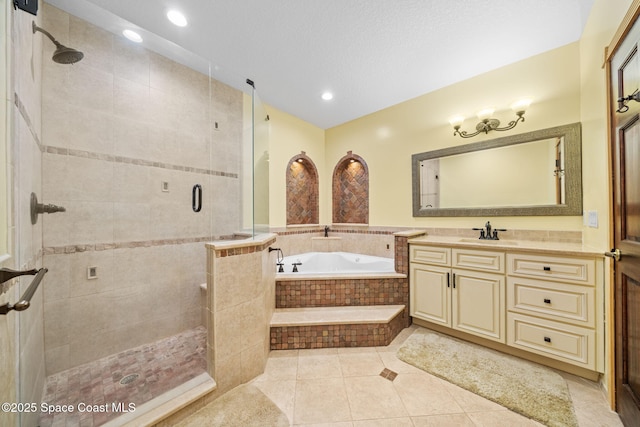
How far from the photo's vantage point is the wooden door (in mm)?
1107

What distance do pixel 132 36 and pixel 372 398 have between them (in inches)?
128

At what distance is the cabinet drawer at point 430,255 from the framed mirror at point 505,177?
2.20 ft

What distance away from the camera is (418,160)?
9.43 ft

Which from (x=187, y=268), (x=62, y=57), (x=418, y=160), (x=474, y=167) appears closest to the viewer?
(x=62, y=57)

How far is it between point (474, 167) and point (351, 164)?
66.0 inches

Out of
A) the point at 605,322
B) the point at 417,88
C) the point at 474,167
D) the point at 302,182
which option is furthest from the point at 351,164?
the point at 605,322

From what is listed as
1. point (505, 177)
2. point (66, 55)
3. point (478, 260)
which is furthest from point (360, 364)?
point (66, 55)

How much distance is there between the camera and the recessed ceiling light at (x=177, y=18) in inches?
65.1

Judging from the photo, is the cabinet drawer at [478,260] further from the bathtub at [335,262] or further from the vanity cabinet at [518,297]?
the bathtub at [335,262]

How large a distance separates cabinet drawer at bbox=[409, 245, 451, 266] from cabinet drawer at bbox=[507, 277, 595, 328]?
47 cm

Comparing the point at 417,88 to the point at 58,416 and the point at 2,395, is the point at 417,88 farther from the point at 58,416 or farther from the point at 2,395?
the point at 58,416

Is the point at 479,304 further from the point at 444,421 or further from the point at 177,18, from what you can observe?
the point at 177,18

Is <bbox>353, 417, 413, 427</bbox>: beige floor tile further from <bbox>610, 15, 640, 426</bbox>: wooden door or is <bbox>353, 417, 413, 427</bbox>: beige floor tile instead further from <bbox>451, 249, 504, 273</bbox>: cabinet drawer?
<bbox>451, 249, 504, 273</bbox>: cabinet drawer

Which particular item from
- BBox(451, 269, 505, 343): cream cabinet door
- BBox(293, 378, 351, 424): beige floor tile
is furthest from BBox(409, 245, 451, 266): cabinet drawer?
BBox(293, 378, 351, 424): beige floor tile
